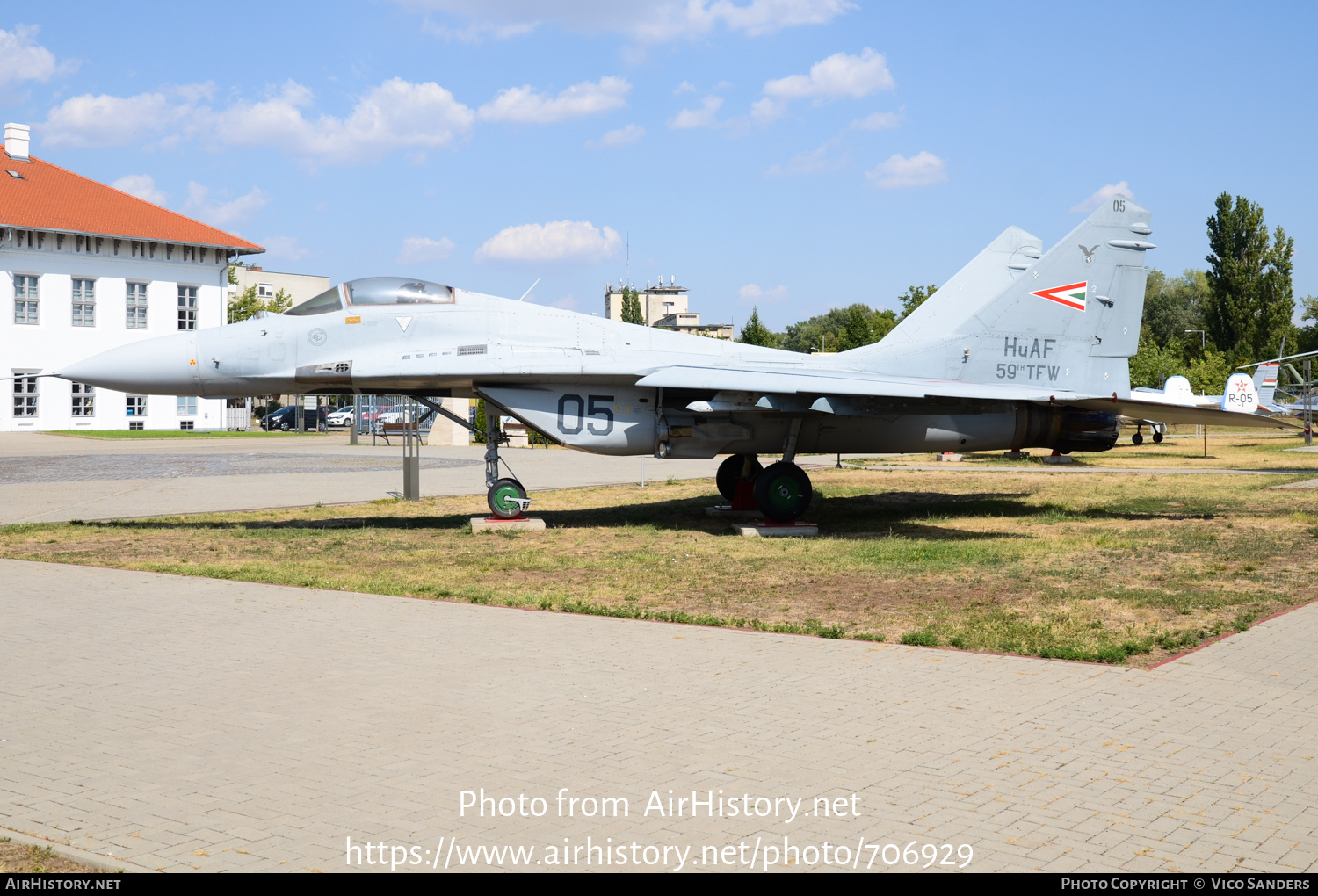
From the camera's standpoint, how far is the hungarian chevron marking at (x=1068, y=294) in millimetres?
15664

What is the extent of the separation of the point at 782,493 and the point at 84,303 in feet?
171

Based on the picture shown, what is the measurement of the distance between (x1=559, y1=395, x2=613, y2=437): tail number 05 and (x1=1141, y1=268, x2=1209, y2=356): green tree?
93.1 m

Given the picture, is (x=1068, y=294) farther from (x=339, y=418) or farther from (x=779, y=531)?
(x=339, y=418)

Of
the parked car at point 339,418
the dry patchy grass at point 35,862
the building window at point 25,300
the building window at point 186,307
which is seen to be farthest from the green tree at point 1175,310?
the dry patchy grass at point 35,862

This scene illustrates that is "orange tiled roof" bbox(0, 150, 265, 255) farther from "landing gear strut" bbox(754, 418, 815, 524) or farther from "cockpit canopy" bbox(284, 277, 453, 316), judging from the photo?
"landing gear strut" bbox(754, 418, 815, 524)

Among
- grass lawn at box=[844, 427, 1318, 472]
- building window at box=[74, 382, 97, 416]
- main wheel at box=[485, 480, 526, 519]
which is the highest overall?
building window at box=[74, 382, 97, 416]

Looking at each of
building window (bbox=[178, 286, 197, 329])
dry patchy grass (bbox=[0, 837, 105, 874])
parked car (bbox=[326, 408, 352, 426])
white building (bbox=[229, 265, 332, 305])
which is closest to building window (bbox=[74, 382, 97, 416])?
building window (bbox=[178, 286, 197, 329])

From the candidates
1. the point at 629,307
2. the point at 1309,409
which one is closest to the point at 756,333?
the point at 629,307

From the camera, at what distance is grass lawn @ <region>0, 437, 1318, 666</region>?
338 inches

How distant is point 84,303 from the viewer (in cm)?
5566

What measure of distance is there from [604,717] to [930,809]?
1952mm

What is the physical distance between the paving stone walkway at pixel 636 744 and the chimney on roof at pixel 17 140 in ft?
196

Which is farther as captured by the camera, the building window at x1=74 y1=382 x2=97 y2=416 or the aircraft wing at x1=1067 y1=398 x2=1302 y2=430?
the building window at x1=74 y1=382 x2=97 y2=416
